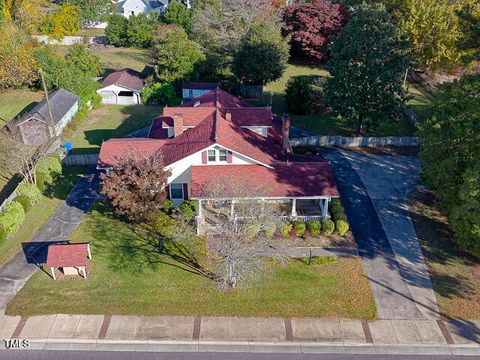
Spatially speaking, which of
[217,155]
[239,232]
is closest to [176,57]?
[217,155]

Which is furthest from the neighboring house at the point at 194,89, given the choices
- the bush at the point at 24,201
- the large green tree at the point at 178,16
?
the large green tree at the point at 178,16

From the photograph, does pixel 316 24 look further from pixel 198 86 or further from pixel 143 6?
pixel 143 6

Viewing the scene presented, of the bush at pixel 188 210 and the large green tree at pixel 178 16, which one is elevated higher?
the large green tree at pixel 178 16

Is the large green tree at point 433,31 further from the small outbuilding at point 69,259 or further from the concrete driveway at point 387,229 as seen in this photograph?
the small outbuilding at point 69,259

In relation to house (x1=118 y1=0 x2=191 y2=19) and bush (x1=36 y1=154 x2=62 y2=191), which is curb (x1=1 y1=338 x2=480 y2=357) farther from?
house (x1=118 y1=0 x2=191 y2=19)

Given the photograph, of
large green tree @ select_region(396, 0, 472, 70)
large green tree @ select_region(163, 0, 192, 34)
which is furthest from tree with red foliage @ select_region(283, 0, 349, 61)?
large green tree @ select_region(163, 0, 192, 34)

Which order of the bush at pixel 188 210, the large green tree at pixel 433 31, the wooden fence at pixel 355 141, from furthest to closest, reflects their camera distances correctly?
1. the large green tree at pixel 433 31
2. the wooden fence at pixel 355 141
3. the bush at pixel 188 210
